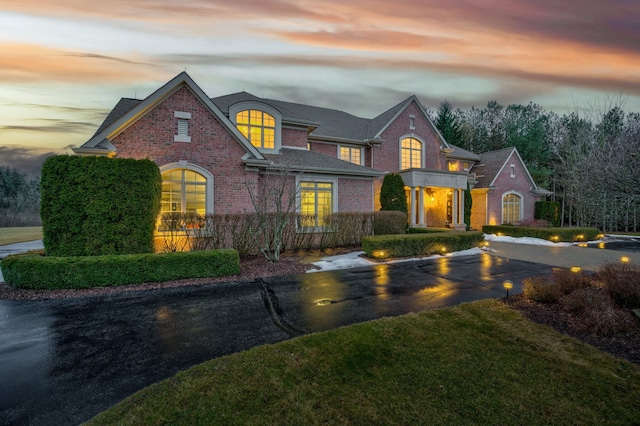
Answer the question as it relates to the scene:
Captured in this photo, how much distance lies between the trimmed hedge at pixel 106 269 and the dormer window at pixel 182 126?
5.72 meters

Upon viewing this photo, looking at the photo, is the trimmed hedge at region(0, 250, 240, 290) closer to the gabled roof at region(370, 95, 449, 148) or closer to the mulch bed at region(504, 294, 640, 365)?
the mulch bed at region(504, 294, 640, 365)

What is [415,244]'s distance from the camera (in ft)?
40.2

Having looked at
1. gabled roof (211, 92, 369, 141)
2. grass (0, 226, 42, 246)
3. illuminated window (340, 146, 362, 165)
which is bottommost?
grass (0, 226, 42, 246)

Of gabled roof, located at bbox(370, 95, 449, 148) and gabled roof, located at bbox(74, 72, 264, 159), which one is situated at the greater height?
gabled roof, located at bbox(370, 95, 449, 148)

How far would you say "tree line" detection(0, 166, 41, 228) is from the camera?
3806cm

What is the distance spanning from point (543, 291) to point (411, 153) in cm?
1853

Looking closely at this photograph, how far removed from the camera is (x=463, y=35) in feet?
27.7

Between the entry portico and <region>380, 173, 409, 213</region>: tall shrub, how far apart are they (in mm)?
A: 2072

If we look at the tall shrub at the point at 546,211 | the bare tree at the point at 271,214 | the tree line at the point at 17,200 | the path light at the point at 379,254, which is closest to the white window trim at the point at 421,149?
the bare tree at the point at 271,214

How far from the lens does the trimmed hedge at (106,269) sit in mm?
7344

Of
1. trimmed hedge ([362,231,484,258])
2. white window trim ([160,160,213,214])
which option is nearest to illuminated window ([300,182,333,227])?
trimmed hedge ([362,231,484,258])

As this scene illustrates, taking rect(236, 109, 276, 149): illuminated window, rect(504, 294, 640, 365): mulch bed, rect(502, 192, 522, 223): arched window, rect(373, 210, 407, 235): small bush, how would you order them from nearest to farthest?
rect(504, 294, 640, 365): mulch bed
rect(373, 210, 407, 235): small bush
rect(236, 109, 276, 149): illuminated window
rect(502, 192, 522, 223): arched window

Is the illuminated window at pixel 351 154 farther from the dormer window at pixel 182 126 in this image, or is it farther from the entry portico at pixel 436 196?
Result: the dormer window at pixel 182 126

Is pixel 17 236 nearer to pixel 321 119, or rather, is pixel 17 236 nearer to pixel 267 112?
pixel 267 112
